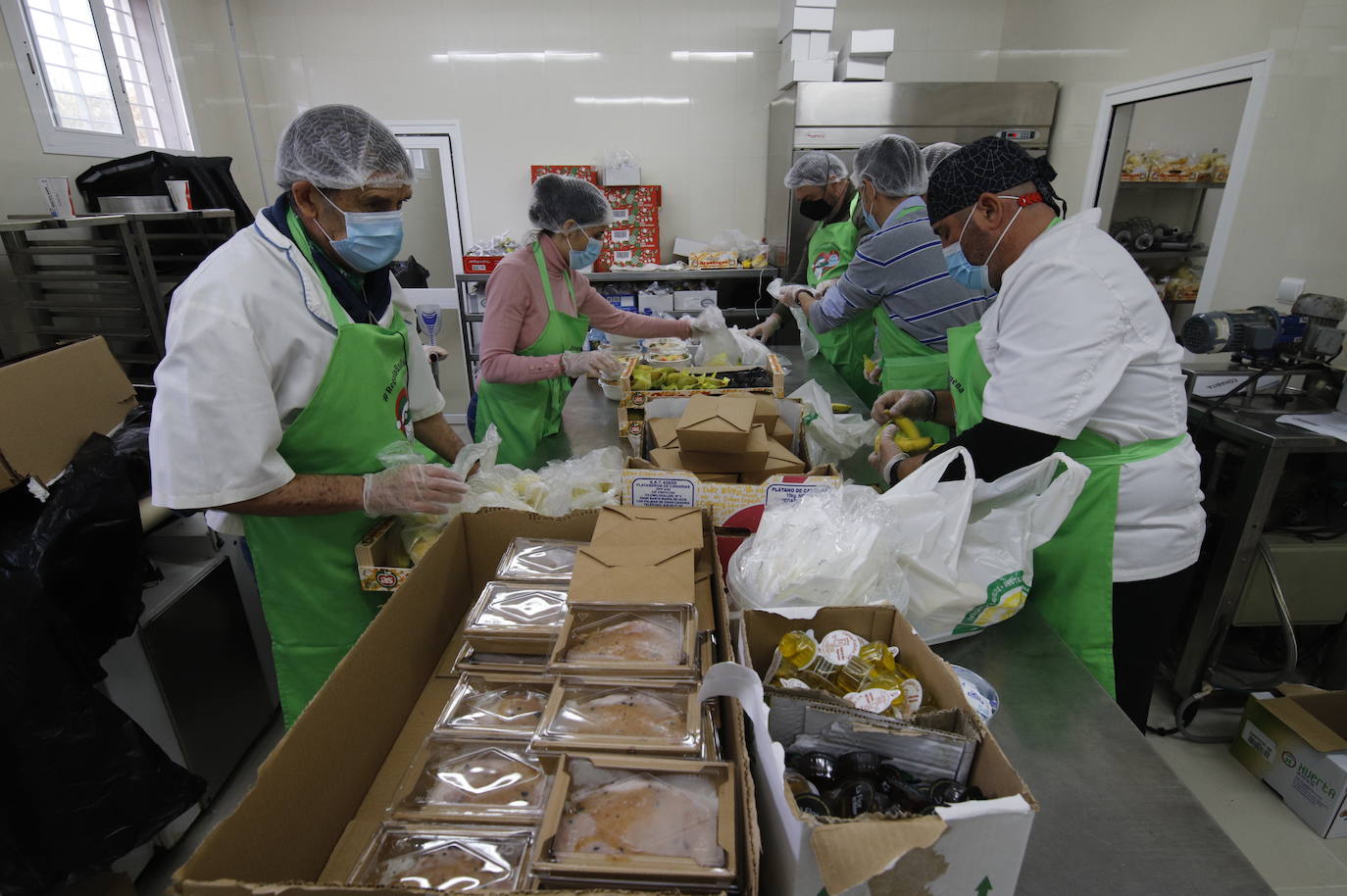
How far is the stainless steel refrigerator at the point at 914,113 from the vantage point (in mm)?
4258


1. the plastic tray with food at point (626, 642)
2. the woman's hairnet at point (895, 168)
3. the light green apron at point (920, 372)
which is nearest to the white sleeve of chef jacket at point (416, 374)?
the plastic tray with food at point (626, 642)

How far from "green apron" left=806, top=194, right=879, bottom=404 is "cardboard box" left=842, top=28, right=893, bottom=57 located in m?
1.45

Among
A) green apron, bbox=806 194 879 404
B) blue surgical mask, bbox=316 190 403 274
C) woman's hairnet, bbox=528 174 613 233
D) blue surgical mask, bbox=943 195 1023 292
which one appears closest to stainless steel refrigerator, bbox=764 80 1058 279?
green apron, bbox=806 194 879 404

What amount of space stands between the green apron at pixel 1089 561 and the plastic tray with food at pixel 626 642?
854 millimetres

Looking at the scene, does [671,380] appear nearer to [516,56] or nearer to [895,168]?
[895,168]

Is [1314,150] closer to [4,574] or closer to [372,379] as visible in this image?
[372,379]

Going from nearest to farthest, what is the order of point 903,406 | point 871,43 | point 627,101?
point 903,406, point 871,43, point 627,101

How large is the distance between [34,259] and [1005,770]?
3645 millimetres

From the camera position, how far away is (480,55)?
4.93 meters

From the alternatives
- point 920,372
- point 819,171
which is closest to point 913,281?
point 920,372

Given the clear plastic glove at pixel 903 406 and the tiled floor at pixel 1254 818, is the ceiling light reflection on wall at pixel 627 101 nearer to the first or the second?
the clear plastic glove at pixel 903 406

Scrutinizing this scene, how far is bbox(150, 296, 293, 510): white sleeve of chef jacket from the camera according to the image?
3.82ft

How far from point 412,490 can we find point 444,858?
73cm

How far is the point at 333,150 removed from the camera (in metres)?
1.37
